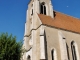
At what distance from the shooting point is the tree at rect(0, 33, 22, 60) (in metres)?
14.1

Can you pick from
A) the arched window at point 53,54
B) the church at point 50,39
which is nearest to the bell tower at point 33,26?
the church at point 50,39

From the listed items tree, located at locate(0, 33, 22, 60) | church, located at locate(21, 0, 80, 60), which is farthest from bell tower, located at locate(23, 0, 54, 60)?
tree, located at locate(0, 33, 22, 60)

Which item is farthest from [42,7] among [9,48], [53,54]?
[9,48]

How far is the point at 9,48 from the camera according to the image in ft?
47.2

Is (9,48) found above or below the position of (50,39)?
below

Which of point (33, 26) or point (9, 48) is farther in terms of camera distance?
point (33, 26)

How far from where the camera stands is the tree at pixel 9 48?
14073mm

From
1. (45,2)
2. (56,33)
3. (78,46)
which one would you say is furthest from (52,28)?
(45,2)

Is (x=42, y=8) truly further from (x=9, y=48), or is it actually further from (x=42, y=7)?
(x=9, y=48)

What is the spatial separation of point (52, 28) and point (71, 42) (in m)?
3.98

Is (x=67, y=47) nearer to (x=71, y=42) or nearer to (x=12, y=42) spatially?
(x=71, y=42)

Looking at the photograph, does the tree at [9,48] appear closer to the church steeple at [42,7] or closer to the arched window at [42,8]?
the church steeple at [42,7]

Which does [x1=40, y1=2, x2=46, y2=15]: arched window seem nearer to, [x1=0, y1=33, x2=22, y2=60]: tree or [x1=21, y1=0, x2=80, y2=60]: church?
[x1=21, y1=0, x2=80, y2=60]: church

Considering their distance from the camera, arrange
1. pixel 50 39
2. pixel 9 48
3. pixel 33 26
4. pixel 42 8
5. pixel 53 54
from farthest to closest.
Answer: pixel 42 8, pixel 33 26, pixel 50 39, pixel 53 54, pixel 9 48
